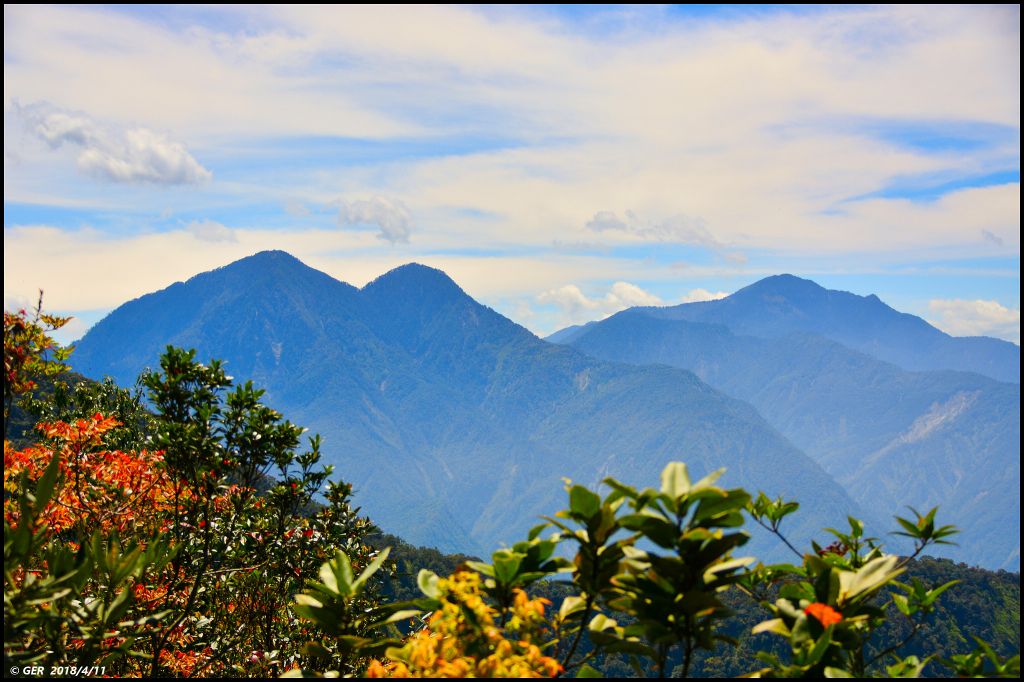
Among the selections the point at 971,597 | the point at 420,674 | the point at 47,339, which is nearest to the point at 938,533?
the point at 420,674

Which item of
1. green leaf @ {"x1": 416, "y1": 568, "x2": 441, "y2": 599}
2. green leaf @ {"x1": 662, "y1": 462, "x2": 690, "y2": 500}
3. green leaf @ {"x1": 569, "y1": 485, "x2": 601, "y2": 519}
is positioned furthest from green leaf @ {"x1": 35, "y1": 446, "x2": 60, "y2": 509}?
green leaf @ {"x1": 662, "y1": 462, "x2": 690, "y2": 500}

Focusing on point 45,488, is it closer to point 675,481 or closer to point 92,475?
point 675,481

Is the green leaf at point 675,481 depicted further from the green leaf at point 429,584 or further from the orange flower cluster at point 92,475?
the orange flower cluster at point 92,475

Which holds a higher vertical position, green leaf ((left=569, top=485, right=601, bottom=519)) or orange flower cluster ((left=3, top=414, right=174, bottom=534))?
green leaf ((left=569, top=485, right=601, bottom=519))

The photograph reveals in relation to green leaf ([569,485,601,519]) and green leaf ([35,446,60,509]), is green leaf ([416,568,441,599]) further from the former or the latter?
green leaf ([35,446,60,509])

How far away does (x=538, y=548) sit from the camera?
3354 mm

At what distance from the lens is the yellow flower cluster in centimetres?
284

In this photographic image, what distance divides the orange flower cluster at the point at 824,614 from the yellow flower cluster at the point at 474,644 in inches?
41.0

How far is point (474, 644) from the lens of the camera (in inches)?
117

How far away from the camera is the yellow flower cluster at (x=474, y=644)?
284cm

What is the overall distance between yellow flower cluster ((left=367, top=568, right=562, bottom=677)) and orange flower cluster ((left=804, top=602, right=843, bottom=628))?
104cm

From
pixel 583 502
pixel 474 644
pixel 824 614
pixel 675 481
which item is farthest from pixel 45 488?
pixel 824 614

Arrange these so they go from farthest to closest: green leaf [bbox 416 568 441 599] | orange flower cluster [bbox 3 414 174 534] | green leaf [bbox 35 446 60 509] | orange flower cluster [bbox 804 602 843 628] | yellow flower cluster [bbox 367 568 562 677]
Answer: orange flower cluster [bbox 3 414 174 534] → green leaf [bbox 35 446 60 509] → green leaf [bbox 416 568 441 599] → orange flower cluster [bbox 804 602 843 628] → yellow flower cluster [bbox 367 568 562 677]

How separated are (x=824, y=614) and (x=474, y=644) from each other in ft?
4.54
